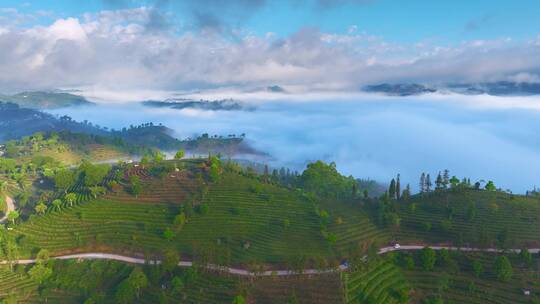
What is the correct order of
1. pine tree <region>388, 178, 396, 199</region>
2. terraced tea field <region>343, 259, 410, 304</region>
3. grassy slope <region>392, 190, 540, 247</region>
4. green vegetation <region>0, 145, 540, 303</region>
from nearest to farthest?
1. terraced tea field <region>343, 259, 410, 304</region>
2. green vegetation <region>0, 145, 540, 303</region>
3. grassy slope <region>392, 190, 540, 247</region>
4. pine tree <region>388, 178, 396, 199</region>

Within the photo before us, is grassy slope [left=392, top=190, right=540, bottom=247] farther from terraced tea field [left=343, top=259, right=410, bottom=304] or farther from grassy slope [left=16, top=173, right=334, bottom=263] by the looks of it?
grassy slope [left=16, top=173, right=334, bottom=263]

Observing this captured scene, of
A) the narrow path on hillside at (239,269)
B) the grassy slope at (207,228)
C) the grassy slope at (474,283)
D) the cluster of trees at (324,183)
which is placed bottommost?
the grassy slope at (474,283)

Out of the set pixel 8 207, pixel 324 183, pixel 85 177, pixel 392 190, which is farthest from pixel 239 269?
pixel 8 207

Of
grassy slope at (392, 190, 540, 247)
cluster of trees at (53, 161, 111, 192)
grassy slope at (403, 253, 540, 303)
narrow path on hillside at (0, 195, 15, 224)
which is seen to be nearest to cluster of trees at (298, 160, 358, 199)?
grassy slope at (392, 190, 540, 247)

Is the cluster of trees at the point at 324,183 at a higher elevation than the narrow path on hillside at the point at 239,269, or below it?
higher

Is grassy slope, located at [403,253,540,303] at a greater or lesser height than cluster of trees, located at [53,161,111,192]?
lesser

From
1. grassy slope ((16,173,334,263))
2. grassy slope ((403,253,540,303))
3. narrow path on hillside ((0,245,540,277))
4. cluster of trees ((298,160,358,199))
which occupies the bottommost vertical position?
grassy slope ((403,253,540,303))

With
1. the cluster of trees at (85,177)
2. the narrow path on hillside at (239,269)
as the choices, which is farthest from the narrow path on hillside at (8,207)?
the narrow path on hillside at (239,269)

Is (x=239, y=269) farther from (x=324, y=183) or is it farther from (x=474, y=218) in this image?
(x=324, y=183)

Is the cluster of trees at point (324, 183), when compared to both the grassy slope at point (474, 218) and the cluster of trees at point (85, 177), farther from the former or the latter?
the cluster of trees at point (85, 177)
